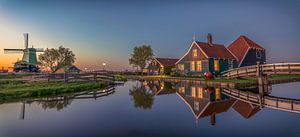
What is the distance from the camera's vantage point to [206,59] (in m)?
30.9

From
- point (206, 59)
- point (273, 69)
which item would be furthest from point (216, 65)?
point (273, 69)

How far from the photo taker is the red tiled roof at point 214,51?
31.7 metres

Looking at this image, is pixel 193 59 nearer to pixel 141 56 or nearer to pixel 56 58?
pixel 141 56

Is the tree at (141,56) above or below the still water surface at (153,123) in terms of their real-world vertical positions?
above

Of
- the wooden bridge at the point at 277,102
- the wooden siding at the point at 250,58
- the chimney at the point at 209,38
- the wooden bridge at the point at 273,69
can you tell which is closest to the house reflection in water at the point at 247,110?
the wooden bridge at the point at 277,102

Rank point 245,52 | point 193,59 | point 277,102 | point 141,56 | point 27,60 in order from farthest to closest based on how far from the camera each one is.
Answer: point 141,56, point 27,60, point 245,52, point 193,59, point 277,102

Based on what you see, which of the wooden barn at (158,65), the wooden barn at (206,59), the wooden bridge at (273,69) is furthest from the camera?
the wooden barn at (158,65)

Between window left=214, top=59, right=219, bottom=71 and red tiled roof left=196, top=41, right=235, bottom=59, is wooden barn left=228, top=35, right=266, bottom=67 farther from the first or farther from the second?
window left=214, top=59, right=219, bottom=71

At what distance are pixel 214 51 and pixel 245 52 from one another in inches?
260

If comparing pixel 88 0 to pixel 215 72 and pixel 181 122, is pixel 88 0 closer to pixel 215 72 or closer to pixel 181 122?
pixel 181 122

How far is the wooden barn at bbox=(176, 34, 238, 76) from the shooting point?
3114 cm

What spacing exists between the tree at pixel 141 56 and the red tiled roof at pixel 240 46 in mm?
25750

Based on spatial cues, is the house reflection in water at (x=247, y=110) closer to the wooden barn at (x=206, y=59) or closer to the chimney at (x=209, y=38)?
the wooden barn at (x=206, y=59)

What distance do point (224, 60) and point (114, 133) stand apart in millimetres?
30823
